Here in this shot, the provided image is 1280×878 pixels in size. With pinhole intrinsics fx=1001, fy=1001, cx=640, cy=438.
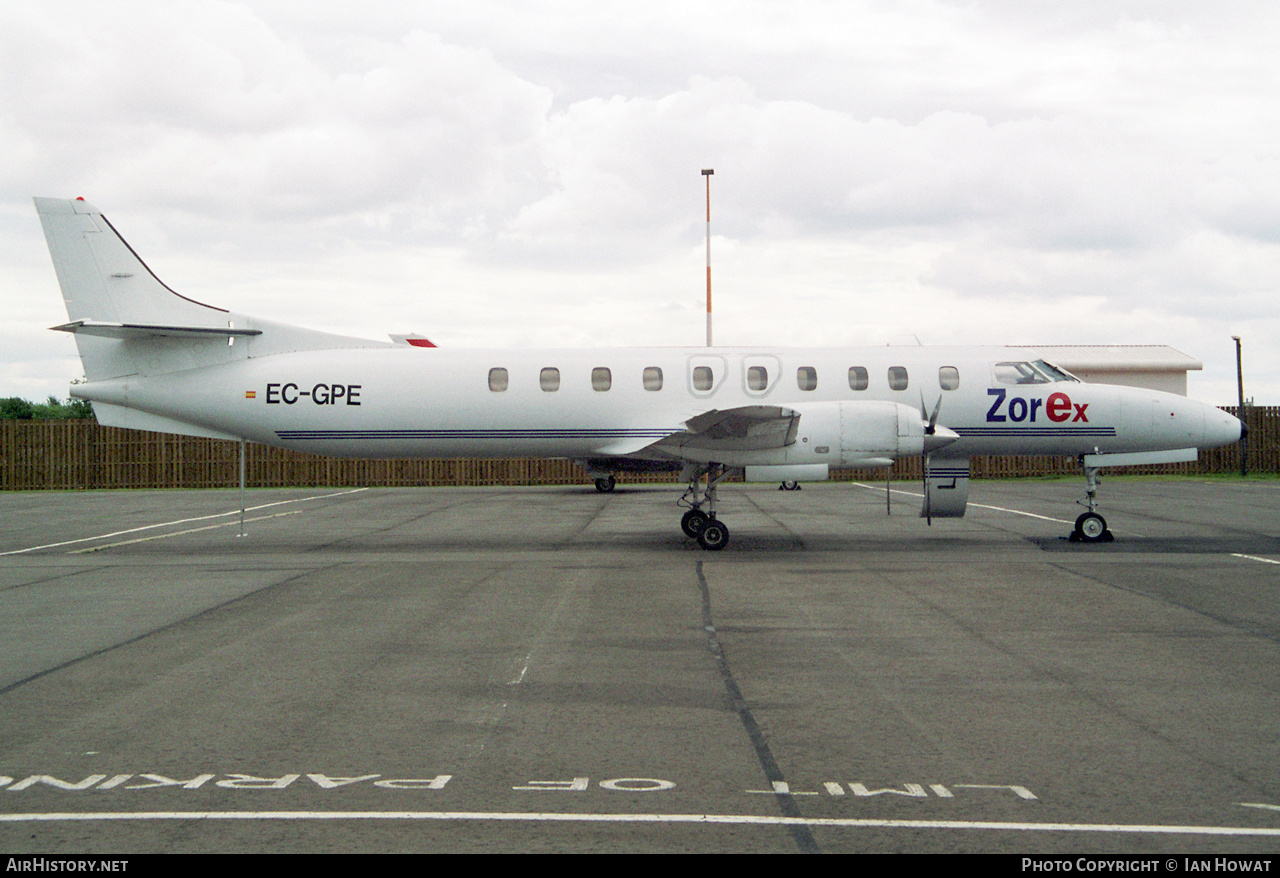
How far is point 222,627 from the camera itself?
10.1m

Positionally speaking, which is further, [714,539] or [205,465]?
[205,465]

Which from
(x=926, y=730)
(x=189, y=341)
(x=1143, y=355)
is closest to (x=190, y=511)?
(x=189, y=341)

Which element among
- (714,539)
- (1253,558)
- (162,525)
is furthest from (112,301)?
(1253,558)

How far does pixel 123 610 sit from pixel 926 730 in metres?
9.09

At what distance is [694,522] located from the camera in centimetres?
1753

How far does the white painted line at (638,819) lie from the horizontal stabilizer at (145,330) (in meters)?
14.5

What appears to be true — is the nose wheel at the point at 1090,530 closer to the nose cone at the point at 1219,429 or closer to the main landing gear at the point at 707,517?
the nose cone at the point at 1219,429

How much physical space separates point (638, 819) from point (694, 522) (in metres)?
12.8

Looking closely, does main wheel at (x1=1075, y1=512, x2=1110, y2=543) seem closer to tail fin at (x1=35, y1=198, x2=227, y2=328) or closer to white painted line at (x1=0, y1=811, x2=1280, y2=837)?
white painted line at (x1=0, y1=811, x2=1280, y2=837)

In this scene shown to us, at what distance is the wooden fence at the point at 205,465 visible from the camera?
41906mm

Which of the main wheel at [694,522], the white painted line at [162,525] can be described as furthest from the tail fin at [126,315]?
the main wheel at [694,522]

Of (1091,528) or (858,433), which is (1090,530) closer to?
(1091,528)

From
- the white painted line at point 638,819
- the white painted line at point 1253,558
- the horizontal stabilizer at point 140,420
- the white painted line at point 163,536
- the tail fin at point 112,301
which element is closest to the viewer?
the white painted line at point 638,819

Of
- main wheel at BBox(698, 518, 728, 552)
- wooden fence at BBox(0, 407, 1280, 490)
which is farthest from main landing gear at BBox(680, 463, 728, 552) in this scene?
wooden fence at BBox(0, 407, 1280, 490)
